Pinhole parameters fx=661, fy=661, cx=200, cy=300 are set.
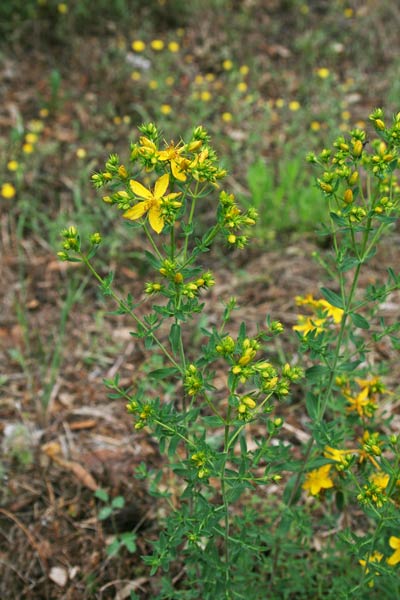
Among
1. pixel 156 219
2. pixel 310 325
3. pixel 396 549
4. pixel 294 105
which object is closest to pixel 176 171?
pixel 156 219

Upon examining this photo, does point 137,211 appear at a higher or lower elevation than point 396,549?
higher

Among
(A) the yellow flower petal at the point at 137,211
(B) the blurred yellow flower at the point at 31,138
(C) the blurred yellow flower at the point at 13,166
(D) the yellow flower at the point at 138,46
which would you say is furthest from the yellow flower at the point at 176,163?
(D) the yellow flower at the point at 138,46

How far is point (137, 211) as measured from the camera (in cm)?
167

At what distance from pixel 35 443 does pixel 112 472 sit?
392mm

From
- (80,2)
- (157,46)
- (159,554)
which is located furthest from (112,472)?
(80,2)

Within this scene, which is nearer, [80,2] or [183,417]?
[183,417]

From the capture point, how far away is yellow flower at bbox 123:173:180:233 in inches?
64.4

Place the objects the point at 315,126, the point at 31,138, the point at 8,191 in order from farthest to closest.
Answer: the point at 315,126 < the point at 31,138 < the point at 8,191

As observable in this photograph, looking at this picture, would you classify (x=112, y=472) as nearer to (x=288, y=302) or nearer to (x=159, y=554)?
(x=159, y=554)

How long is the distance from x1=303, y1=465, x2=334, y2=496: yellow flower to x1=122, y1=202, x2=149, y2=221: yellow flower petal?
0.98 meters

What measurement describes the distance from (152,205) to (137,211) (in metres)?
0.04

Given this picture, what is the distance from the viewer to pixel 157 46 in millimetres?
5203

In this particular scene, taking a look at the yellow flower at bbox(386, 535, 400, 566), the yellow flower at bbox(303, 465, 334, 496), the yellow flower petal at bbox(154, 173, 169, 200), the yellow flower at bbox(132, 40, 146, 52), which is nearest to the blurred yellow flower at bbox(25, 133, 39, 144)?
the yellow flower at bbox(132, 40, 146, 52)

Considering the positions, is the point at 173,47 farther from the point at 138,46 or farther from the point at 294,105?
the point at 294,105
